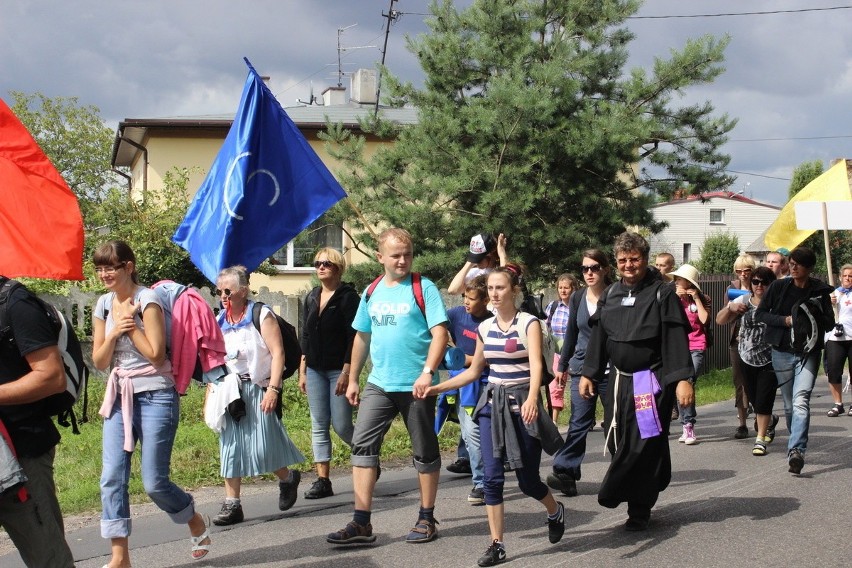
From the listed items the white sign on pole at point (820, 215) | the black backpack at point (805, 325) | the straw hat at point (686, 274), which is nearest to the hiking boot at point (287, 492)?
the black backpack at point (805, 325)

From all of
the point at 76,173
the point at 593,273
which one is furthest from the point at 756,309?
the point at 76,173

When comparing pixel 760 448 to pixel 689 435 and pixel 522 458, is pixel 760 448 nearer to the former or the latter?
pixel 689 435

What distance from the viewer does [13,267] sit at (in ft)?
14.7

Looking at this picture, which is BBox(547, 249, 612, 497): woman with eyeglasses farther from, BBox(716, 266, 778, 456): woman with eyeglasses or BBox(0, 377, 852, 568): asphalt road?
BBox(716, 266, 778, 456): woman with eyeglasses

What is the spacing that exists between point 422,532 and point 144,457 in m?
1.78

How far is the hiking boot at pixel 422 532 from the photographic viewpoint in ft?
20.3

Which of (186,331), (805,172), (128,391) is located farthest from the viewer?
(805,172)

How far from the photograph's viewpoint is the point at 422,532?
619 cm

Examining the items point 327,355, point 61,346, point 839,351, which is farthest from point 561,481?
point 839,351

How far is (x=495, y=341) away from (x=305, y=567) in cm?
172

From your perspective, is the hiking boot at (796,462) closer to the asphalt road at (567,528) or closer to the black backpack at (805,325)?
the asphalt road at (567,528)

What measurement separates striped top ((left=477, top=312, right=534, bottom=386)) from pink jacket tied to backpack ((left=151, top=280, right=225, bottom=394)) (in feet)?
5.40

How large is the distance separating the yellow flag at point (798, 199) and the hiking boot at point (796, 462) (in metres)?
5.08

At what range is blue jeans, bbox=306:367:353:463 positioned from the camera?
7645 millimetres
